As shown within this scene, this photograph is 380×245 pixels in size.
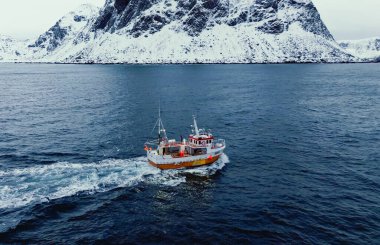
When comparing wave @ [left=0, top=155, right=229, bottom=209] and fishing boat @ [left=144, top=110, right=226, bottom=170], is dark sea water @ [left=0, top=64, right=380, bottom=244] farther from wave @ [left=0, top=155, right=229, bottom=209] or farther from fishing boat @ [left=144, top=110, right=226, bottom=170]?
fishing boat @ [left=144, top=110, right=226, bottom=170]

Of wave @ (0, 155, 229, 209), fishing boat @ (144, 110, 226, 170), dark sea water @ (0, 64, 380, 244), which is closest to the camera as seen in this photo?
dark sea water @ (0, 64, 380, 244)

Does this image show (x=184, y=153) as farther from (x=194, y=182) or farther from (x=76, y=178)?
(x=76, y=178)

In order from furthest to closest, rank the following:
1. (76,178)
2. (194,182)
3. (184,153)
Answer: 1. (184,153)
2. (194,182)
3. (76,178)

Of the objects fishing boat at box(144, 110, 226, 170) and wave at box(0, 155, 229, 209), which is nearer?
wave at box(0, 155, 229, 209)

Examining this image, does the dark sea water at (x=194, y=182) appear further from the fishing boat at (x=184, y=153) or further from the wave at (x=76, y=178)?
the fishing boat at (x=184, y=153)

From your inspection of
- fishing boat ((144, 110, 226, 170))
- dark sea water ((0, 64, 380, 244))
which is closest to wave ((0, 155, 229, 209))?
dark sea water ((0, 64, 380, 244))

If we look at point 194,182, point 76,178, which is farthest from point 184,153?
point 76,178
